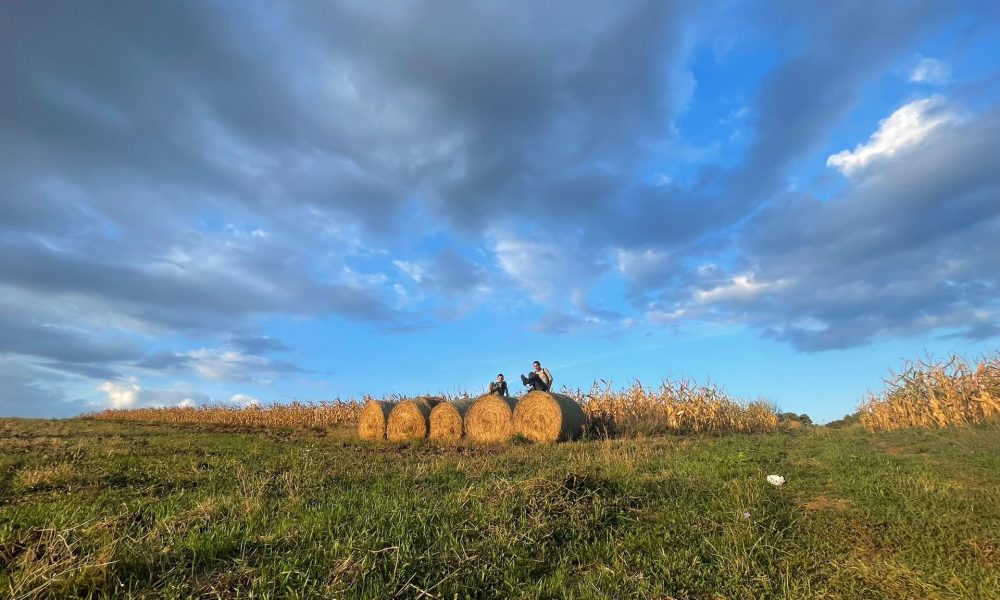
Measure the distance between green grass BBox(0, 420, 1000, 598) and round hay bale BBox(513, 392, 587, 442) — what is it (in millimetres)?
5712

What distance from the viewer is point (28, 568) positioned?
3.59 meters

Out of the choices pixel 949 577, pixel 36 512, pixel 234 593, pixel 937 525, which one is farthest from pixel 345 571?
pixel 937 525

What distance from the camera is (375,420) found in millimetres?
19359

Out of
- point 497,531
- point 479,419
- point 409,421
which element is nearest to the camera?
point 497,531

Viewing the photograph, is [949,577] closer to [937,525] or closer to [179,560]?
[937,525]

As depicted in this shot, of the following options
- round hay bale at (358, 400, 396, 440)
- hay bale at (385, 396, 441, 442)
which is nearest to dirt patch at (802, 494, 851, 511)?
hay bale at (385, 396, 441, 442)

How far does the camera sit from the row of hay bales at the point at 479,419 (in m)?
15.2

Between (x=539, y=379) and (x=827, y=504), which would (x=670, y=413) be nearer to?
(x=539, y=379)

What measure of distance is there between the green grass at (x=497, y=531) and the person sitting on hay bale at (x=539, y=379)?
353 inches

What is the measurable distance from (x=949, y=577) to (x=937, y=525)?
5.11 ft

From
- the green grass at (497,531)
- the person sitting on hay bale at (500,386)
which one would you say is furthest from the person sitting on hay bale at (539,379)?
the green grass at (497,531)

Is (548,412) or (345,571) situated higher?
(548,412)

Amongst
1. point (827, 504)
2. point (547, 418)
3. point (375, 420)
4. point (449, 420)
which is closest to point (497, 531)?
point (827, 504)

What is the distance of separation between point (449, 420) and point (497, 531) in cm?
1266
